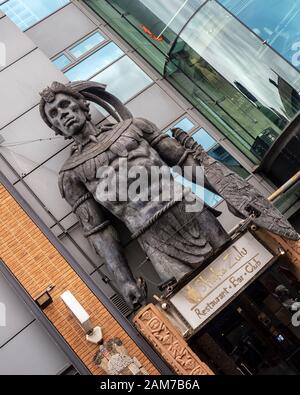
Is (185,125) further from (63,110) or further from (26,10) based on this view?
(26,10)

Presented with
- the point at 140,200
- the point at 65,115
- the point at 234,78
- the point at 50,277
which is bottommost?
the point at 140,200

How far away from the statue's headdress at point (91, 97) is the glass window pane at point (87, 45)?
2132mm

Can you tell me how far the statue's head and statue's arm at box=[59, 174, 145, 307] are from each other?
0.83 m

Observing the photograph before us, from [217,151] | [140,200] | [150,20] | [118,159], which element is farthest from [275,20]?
[140,200]

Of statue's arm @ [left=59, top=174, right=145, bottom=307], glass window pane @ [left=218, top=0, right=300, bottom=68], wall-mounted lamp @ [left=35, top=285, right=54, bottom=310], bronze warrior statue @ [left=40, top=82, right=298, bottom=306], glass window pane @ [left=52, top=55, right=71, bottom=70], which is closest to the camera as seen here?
bronze warrior statue @ [left=40, top=82, right=298, bottom=306]

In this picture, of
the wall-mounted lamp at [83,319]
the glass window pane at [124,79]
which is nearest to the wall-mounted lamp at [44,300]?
the wall-mounted lamp at [83,319]

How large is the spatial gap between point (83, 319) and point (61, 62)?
6.06 metres

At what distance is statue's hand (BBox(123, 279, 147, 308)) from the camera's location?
28.7ft

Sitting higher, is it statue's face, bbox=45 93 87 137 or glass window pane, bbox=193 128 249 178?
statue's face, bbox=45 93 87 137

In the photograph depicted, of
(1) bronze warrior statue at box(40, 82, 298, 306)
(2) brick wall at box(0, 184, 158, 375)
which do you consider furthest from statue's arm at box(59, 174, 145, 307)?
(2) brick wall at box(0, 184, 158, 375)

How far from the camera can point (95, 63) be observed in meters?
12.1

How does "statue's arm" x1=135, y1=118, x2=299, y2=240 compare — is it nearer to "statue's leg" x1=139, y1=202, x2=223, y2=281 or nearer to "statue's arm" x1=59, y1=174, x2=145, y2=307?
"statue's leg" x1=139, y1=202, x2=223, y2=281

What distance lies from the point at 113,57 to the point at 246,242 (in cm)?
563

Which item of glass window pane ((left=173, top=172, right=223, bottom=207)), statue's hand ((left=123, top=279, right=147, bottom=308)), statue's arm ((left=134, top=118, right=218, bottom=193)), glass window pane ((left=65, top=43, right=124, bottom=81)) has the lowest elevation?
statue's hand ((left=123, top=279, right=147, bottom=308))
